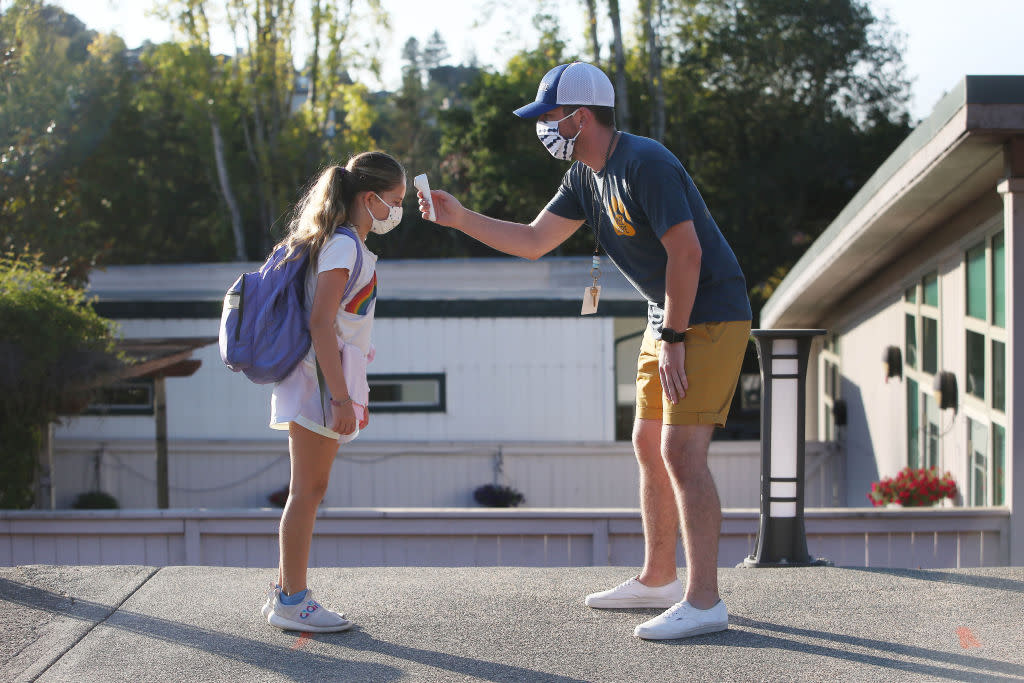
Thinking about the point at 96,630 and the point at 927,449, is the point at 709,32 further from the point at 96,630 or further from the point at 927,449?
the point at 96,630

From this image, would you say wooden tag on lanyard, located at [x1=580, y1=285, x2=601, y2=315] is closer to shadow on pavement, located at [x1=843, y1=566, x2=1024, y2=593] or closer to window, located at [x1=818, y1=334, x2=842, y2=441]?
shadow on pavement, located at [x1=843, y1=566, x2=1024, y2=593]

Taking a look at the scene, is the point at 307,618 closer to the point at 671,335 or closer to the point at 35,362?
the point at 671,335

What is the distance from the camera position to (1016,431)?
5699 millimetres

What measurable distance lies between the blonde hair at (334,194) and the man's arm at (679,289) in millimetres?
897

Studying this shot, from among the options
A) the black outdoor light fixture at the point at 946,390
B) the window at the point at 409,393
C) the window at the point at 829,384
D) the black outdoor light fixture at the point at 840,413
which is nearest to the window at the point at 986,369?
the black outdoor light fixture at the point at 946,390

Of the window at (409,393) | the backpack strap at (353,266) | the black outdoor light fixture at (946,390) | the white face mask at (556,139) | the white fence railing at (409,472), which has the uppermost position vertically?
the white face mask at (556,139)

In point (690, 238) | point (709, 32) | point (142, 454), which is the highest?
point (709, 32)

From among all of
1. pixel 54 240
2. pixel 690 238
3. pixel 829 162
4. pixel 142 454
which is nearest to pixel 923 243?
pixel 690 238

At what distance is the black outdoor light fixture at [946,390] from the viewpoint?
757cm

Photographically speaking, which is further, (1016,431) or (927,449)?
(927,449)

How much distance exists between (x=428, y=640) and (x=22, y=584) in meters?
1.64

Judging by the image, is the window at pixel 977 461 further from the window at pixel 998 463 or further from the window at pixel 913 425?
the window at pixel 913 425

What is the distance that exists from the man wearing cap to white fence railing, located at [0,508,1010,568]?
2.39 m

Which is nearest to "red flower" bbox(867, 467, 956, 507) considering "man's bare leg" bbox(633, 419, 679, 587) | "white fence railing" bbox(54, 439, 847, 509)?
"white fence railing" bbox(54, 439, 847, 509)
